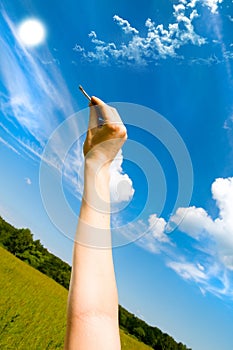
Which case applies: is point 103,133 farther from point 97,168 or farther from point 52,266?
point 52,266

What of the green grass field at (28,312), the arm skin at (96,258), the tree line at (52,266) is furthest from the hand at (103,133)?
the tree line at (52,266)

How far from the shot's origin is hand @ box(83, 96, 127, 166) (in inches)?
34.6

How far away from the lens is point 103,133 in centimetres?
88

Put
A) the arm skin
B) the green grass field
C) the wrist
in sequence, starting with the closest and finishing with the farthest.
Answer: the arm skin → the wrist → the green grass field

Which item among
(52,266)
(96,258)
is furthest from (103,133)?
(52,266)

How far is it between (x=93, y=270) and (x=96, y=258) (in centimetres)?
3

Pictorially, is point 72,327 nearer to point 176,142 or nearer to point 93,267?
point 93,267

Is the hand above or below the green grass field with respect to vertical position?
above

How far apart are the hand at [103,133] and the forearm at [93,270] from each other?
7cm

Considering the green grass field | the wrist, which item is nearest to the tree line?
the green grass field

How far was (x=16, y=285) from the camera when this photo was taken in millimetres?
7789

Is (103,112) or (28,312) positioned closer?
(103,112)

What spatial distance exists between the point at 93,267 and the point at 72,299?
74 millimetres

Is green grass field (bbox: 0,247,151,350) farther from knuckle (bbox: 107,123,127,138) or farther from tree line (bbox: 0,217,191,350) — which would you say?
tree line (bbox: 0,217,191,350)
